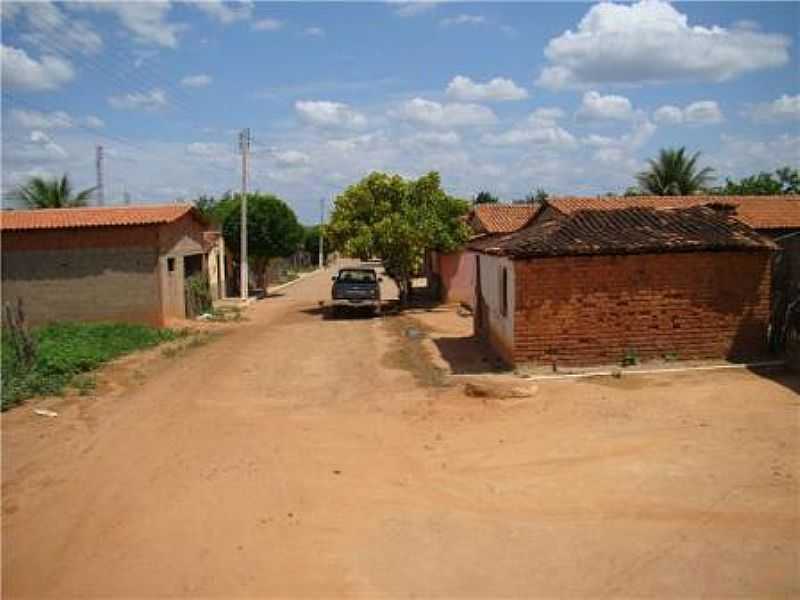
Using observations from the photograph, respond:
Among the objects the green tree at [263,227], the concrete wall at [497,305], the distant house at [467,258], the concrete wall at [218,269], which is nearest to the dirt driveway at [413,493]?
the concrete wall at [497,305]

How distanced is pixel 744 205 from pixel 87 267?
24251 millimetres

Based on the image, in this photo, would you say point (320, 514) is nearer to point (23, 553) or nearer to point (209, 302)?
point (23, 553)

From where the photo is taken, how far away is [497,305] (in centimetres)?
1499

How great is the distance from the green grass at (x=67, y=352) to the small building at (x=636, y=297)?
8.43m

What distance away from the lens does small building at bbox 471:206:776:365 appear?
12.8m

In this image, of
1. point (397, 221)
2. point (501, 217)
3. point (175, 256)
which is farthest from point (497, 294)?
point (501, 217)

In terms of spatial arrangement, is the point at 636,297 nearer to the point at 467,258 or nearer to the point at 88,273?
the point at 467,258

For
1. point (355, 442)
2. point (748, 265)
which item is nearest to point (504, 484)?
point (355, 442)

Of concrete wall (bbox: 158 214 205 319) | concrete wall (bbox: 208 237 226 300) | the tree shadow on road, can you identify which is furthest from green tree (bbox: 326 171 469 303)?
the tree shadow on road

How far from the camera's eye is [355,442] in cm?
934

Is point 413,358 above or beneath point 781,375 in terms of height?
beneath

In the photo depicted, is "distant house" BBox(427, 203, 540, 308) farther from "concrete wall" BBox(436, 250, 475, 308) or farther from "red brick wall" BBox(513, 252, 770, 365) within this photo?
"red brick wall" BBox(513, 252, 770, 365)

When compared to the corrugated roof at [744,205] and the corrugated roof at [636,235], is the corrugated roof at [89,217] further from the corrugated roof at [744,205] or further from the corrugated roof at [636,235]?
the corrugated roof at [744,205]

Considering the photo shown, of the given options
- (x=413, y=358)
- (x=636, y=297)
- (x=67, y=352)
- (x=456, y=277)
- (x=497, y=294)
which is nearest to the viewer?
(x=636, y=297)
